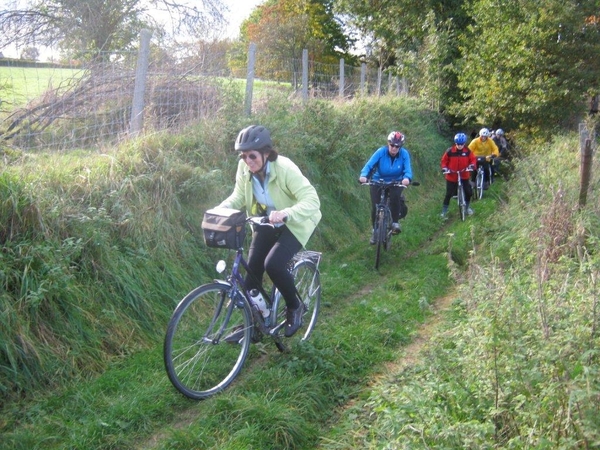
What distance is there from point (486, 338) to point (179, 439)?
6.91 ft

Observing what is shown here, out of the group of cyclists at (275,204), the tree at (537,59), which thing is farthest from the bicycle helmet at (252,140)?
the tree at (537,59)

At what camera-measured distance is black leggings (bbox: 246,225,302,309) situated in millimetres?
5059

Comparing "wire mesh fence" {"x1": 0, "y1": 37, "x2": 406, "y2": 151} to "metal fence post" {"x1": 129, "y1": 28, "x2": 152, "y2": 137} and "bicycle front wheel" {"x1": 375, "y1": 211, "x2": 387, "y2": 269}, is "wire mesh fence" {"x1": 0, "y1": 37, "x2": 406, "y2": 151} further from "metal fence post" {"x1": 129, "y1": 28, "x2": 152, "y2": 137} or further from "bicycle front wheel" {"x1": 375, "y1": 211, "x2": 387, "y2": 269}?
"bicycle front wheel" {"x1": 375, "y1": 211, "x2": 387, "y2": 269}

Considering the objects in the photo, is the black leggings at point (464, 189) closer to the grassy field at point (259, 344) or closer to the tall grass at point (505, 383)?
the grassy field at point (259, 344)

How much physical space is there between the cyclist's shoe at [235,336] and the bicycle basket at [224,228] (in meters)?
0.75

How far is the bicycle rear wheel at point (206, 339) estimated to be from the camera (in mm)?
4598

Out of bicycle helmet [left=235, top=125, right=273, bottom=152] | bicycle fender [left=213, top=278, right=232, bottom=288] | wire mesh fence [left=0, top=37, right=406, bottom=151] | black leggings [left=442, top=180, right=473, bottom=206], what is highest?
wire mesh fence [left=0, top=37, right=406, bottom=151]

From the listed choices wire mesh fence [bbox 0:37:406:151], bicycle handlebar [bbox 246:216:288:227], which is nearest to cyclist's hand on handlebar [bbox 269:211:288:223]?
bicycle handlebar [bbox 246:216:288:227]

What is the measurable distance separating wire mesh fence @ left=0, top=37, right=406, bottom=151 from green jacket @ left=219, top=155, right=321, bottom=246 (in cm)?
306

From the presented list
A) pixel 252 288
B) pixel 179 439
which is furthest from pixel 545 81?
pixel 179 439

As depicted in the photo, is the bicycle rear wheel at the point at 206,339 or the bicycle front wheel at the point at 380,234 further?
the bicycle front wheel at the point at 380,234

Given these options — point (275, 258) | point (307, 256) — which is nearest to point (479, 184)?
point (307, 256)

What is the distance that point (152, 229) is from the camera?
6570 mm

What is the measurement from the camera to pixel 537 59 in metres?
16.6
